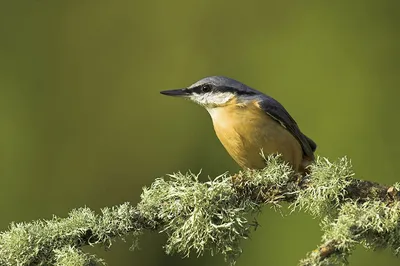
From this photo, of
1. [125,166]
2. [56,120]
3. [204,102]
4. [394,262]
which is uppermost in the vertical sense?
[204,102]

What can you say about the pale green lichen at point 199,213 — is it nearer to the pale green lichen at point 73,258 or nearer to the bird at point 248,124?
the pale green lichen at point 73,258

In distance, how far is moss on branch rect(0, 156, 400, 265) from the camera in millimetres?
2270

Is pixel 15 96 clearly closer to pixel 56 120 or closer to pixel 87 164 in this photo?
pixel 56 120

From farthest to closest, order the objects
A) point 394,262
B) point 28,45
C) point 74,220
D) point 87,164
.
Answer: point 28,45 → point 87,164 → point 394,262 → point 74,220

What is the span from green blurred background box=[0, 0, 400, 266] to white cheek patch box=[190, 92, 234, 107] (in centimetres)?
96

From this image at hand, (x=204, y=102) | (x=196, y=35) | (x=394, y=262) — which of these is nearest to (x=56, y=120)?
(x=196, y=35)

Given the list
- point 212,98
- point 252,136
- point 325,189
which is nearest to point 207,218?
point 325,189

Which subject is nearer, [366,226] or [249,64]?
[366,226]

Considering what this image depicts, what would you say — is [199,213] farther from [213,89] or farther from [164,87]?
[164,87]

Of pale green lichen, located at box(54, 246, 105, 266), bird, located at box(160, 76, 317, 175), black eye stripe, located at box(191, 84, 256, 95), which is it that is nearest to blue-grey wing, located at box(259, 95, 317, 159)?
bird, located at box(160, 76, 317, 175)

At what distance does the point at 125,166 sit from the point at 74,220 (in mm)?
2496

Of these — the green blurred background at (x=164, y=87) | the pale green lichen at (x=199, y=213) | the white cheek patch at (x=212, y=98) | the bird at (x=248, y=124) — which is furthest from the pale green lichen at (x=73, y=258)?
the green blurred background at (x=164, y=87)

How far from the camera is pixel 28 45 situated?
17.1 feet

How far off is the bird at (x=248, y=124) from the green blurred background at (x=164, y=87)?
0.77 m
